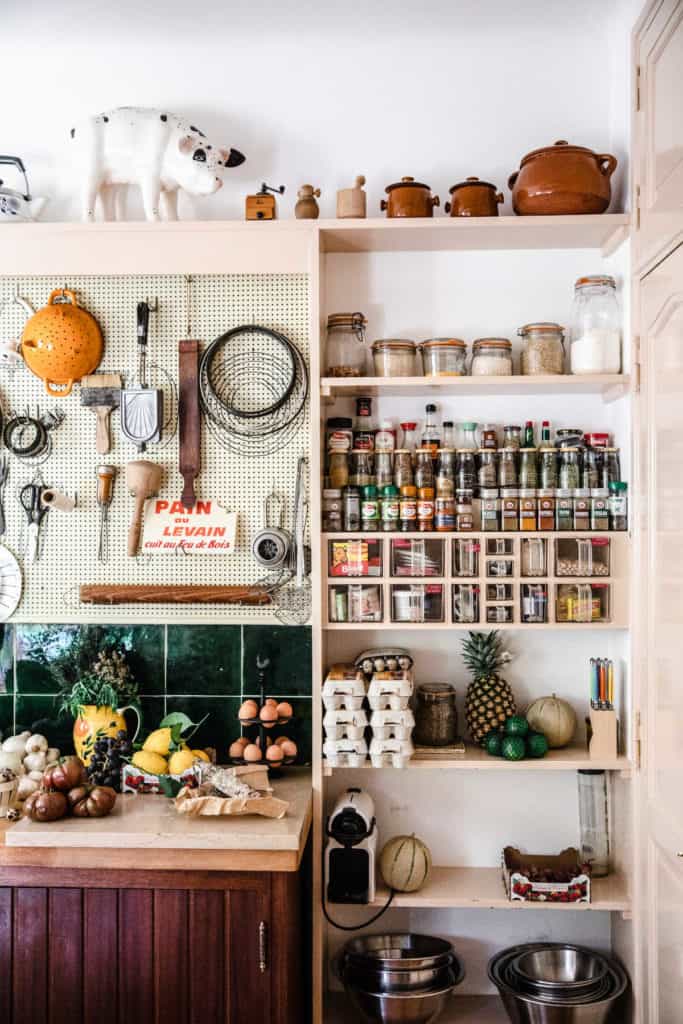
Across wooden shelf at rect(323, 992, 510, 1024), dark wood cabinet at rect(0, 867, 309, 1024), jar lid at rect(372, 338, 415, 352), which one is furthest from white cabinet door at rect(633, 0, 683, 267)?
wooden shelf at rect(323, 992, 510, 1024)

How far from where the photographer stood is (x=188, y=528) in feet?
8.98

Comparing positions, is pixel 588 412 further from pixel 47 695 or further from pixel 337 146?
pixel 47 695

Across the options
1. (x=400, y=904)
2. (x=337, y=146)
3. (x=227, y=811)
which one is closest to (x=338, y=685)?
(x=227, y=811)

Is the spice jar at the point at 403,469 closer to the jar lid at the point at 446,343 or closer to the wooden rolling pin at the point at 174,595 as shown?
the jar lid at the point at 446,343

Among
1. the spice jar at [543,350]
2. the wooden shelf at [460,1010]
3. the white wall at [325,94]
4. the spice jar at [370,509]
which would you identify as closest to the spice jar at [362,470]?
A: the spice jar at [370,509]

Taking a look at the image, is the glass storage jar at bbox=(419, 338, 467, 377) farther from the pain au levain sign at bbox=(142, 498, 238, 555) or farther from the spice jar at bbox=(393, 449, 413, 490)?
the pain au levain sign at bbox=(142, 498, 238, 555)

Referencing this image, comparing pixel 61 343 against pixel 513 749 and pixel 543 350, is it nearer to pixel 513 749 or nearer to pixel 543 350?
pixel 543 350

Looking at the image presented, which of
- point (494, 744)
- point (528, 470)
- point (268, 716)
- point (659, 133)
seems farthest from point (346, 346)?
point (494, 744)

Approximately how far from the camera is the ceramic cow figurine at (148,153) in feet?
8.36

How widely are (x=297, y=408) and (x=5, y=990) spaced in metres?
1.71

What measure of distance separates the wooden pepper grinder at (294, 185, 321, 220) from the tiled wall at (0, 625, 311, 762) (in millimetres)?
1188

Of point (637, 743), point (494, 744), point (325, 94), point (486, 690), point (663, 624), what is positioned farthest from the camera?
point (325, 94)

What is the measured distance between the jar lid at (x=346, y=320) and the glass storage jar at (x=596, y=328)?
607mm

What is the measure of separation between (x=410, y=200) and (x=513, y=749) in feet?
5.01
